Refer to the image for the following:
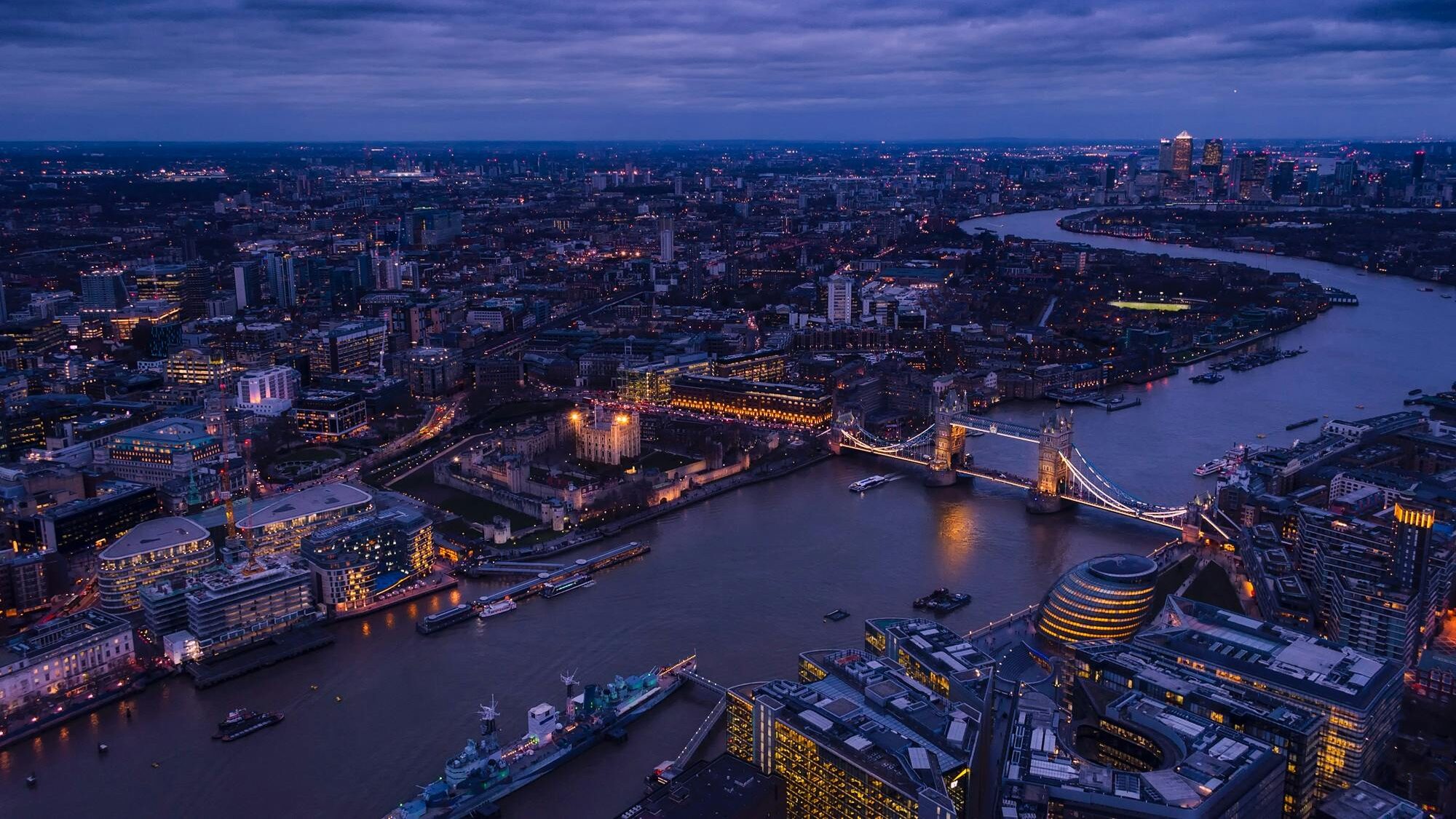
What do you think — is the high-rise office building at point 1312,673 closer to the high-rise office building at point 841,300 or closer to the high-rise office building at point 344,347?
the high-rise office building at point 344,347

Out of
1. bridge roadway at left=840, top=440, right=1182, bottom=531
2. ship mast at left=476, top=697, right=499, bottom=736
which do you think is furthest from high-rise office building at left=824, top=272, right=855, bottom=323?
ship mast at left=476, top=697, right=499, bottom=736

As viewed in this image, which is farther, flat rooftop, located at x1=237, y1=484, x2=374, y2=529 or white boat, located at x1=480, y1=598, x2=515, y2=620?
flat rooftop, located at x1=237, y1=484, x2=374, y2=529

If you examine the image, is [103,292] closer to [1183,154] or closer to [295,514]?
[295,514]

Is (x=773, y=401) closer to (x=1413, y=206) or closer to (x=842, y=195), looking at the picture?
(x=842, y=195)

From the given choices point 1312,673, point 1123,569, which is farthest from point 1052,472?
point 1312,673

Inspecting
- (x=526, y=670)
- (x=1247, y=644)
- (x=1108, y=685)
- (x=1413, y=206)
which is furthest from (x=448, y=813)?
(x=1413, y=206)

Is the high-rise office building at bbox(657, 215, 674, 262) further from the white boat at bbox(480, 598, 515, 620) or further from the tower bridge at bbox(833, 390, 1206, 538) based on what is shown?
the white boat at bbox(480, 598, 515, 620)

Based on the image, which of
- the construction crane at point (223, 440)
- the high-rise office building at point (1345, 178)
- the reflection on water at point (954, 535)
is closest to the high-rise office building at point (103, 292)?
the construction crane at point (223, 440)
